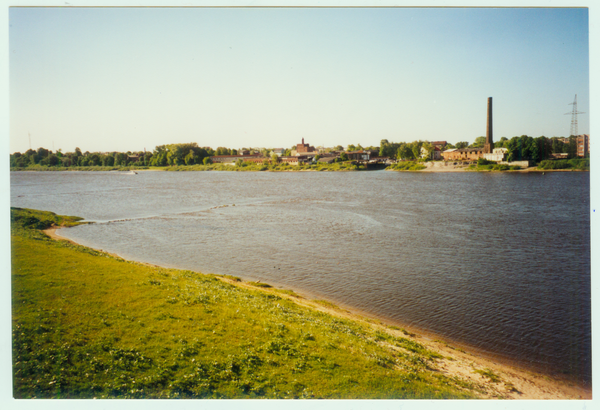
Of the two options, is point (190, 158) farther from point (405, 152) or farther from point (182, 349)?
point (182, 349)

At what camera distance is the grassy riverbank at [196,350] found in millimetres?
5105

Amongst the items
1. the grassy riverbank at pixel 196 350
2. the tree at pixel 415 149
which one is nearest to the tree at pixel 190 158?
the tree at pixel 415 149

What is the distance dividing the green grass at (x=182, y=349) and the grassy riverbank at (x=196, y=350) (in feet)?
0.06

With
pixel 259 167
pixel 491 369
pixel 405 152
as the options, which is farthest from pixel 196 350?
pixel 259 167

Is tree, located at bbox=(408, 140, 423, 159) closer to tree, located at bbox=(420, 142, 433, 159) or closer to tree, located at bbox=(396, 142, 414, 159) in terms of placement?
tree, located at bbox=(396, 142, 414, 159)

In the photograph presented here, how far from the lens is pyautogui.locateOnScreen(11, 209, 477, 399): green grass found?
508 centimetres

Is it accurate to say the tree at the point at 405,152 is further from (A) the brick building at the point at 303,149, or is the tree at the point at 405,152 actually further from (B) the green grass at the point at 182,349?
(B) the green grass at the point at 182,349

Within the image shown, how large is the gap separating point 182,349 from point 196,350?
0.22 metres

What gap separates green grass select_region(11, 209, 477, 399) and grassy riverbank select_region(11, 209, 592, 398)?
17 millimetres

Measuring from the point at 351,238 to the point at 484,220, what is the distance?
1106 centimetres

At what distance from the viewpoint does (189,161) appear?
378ft

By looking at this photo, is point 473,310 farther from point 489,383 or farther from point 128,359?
point 128,359

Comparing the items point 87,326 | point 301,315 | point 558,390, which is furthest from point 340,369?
point 558,390

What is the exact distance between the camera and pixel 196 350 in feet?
19.2
